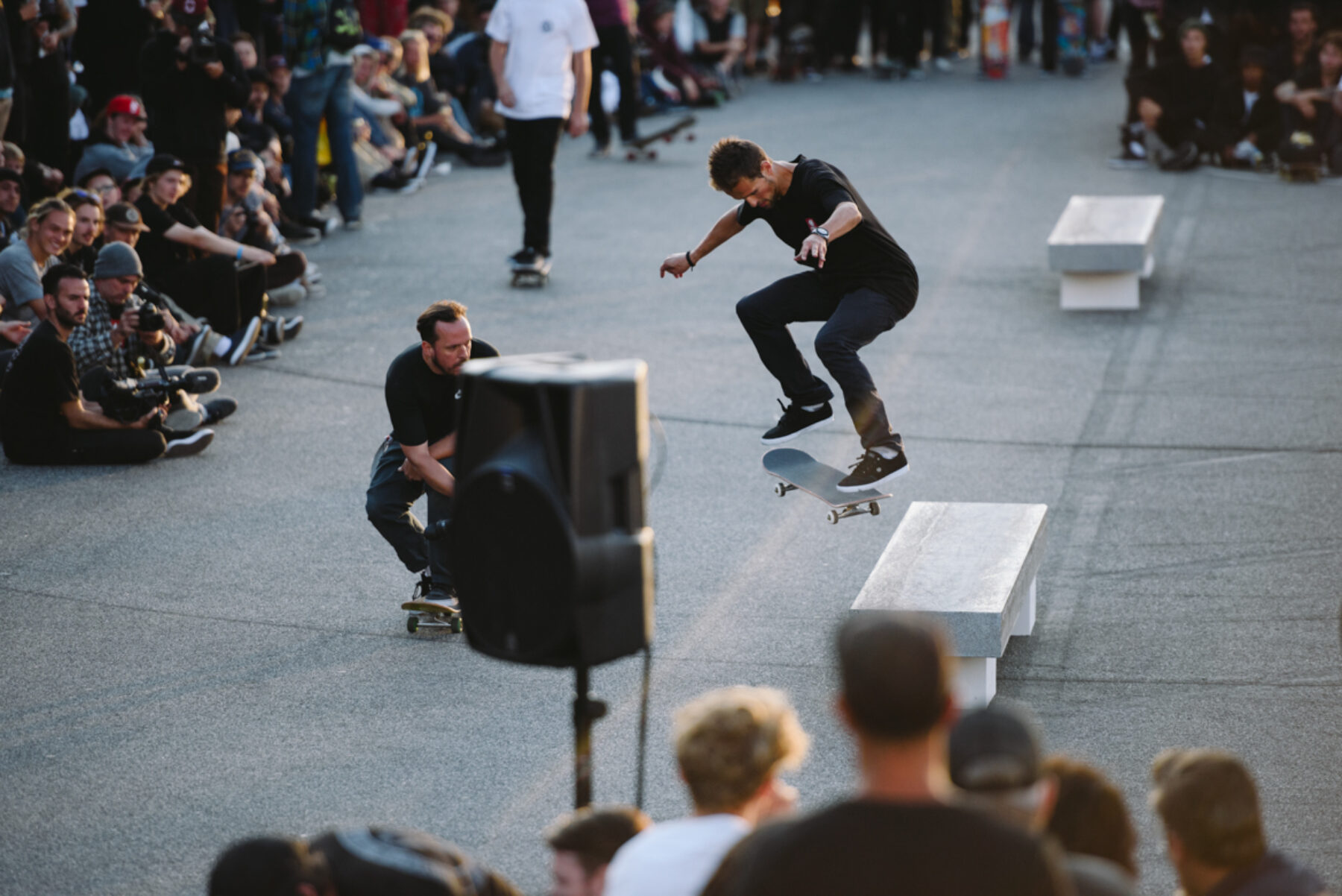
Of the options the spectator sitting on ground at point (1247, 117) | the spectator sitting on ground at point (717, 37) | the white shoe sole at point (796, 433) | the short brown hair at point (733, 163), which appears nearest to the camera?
the short brown hair at point (733, 163)

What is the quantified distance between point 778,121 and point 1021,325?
7.87 m

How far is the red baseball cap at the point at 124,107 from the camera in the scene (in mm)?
11320

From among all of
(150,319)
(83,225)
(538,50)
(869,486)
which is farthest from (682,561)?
(538,50)

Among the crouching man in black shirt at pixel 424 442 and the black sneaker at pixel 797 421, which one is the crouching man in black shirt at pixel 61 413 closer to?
the crouching man in black shirt at pixel 424 442

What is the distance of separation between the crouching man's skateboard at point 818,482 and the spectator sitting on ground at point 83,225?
477cm

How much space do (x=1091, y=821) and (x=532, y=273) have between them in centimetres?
926

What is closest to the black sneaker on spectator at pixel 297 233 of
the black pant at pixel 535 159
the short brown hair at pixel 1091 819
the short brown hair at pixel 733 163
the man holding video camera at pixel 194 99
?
the man holding video camera at pixel 194 99

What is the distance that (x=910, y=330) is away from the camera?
11062mm

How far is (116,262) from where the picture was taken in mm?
8555

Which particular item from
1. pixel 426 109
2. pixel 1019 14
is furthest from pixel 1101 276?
pixel 1019 14

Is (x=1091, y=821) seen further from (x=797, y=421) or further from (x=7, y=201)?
(x=7, y=201)

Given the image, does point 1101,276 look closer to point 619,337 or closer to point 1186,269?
point 1186,269

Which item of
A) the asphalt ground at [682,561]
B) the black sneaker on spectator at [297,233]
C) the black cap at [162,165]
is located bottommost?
the asphalt ground at [682,561]

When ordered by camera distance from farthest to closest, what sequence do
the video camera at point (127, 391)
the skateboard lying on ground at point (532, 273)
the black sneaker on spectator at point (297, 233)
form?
1. the black sneaker on spectator at point (297, 233)
2. the skateboard lying on ground at point (532, 273)
3. the video camera at point (127, 391)
